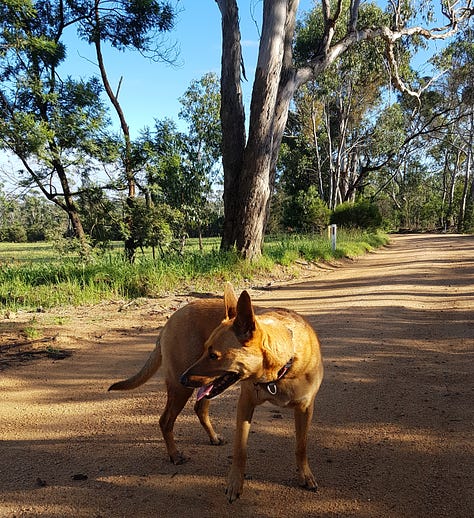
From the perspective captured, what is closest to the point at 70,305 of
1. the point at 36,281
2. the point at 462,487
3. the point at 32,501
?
the point at 36,281

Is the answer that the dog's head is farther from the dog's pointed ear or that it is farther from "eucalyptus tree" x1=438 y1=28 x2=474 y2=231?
"eucalyptus tree" x1=438 y1=28 x2=474 y2=231

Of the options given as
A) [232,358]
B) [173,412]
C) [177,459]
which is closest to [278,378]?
[232,358]

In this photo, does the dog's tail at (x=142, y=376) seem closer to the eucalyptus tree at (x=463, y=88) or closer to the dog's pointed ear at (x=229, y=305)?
the dog's pointed ear at (x=229, y=305)

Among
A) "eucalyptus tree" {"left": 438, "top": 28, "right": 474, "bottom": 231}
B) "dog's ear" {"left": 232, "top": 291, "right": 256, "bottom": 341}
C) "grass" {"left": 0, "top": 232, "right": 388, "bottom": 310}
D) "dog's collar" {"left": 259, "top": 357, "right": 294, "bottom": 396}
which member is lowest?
"grass" {"left": 0, "top": 232, "right": 388, "bottom": 310}

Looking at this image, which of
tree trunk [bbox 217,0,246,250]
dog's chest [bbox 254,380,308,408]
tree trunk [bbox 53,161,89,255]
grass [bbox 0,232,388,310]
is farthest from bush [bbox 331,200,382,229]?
dog's chest [bbox 254,380,308,408]

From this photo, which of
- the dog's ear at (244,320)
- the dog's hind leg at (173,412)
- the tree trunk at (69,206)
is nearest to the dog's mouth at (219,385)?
the dog's ear at (244,320)

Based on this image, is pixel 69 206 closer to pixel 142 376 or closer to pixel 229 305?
pixel 142 376

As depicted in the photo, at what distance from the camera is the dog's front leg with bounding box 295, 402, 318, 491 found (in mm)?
2697

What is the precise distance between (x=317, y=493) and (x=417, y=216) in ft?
206

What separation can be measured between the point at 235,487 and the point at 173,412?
676 mm

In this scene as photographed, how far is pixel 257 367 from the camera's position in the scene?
2354mm

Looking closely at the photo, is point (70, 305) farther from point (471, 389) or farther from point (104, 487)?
point (471, 389)

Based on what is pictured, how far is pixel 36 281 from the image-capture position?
8.70 m

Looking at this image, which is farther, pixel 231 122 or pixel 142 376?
pixel 231 122
